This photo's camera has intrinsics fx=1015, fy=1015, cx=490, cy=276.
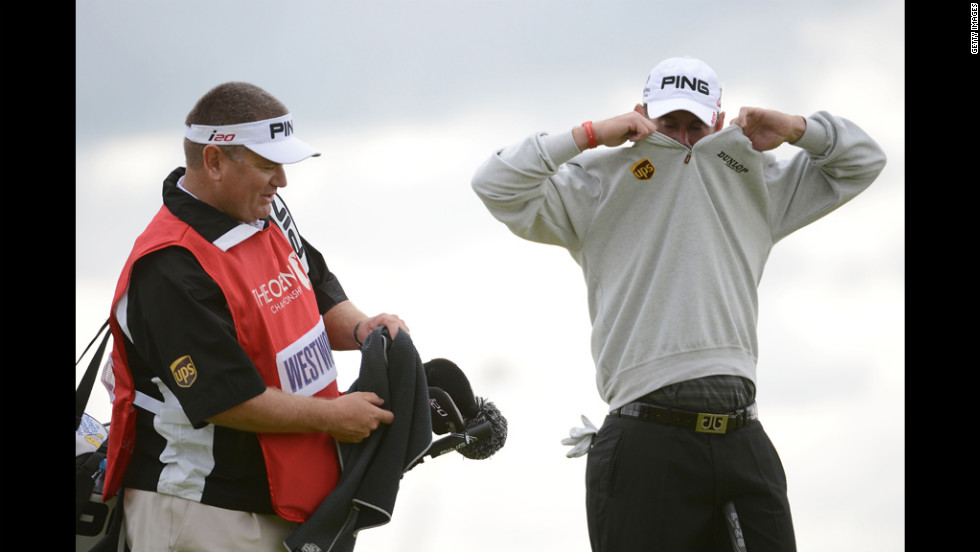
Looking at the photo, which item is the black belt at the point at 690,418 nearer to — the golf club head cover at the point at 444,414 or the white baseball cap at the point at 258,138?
the golf club head cover at the point at 444,414

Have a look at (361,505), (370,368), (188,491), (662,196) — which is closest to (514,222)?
(662,196)

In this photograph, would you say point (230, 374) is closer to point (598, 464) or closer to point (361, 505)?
point (361, 505)

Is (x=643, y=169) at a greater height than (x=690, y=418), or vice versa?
(x=643, y=169)

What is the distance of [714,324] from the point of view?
306 cm

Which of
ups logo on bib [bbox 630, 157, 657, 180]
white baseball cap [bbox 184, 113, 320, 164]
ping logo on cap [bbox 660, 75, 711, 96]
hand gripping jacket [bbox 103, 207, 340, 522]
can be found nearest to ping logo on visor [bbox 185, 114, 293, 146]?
white baseball cap [bbox 184, 113, 320, 164]

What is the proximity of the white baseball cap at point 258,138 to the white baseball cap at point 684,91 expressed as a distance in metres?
1.11

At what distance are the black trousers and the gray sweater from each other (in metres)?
0.18

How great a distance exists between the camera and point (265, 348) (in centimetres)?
263

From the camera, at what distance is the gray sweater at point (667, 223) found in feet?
10.0

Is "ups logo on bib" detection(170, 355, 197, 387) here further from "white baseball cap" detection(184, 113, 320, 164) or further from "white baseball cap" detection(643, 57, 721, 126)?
"white baseball cap" detection(643, 57, 721, 126)

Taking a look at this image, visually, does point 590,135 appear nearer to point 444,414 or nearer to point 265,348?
point 444,414

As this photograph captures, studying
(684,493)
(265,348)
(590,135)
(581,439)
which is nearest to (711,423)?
(684,493)

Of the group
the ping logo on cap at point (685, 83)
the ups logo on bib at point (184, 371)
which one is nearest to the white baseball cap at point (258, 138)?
the ups logo on bib at point (184, 371)

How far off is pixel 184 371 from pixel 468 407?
944 mm
